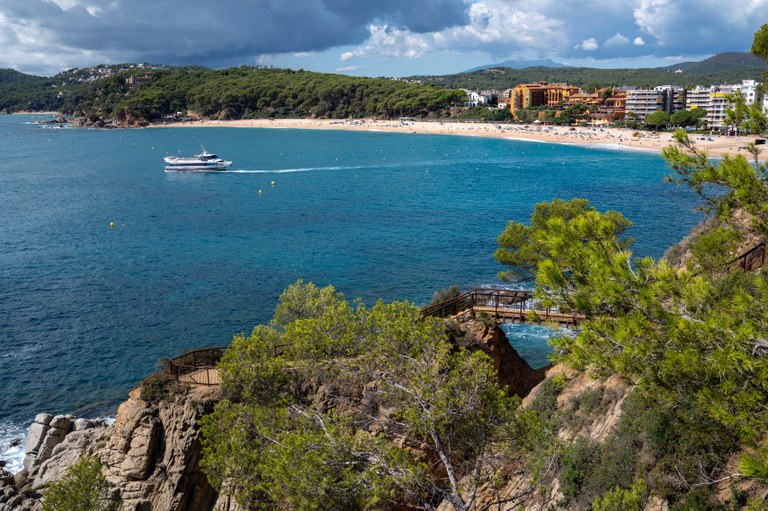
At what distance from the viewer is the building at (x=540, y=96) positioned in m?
166

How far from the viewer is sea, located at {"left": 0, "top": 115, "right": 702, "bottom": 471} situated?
94.9 feet

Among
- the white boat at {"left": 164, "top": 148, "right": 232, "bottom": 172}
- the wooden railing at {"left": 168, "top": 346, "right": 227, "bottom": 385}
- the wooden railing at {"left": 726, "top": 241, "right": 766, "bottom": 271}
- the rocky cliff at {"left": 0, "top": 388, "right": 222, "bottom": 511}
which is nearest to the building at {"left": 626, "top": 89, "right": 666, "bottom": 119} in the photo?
the white boat at {"left": 164, "top": 148, "right": 232, "bottom": 172}

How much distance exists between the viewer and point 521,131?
141 m

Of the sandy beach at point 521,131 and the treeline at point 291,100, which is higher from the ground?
the treeline at point 291,100

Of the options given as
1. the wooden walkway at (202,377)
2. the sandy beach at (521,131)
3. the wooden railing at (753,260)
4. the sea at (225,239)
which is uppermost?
the sandy beach at (521,131)

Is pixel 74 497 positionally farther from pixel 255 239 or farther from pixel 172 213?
pixel 172 213

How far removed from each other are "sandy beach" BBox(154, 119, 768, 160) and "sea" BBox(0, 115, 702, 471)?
9057 millimetres

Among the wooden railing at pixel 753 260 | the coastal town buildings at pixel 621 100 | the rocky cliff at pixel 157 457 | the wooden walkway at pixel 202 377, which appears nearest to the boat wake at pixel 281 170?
the wooden walkway at pixel 202 377

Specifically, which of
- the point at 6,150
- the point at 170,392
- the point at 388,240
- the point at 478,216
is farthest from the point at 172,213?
the point at 6,150

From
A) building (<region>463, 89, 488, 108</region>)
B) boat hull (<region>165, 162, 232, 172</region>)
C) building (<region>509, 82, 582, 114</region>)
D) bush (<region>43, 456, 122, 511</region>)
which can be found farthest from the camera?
building (<region>463, 89, 488, 108</region>)

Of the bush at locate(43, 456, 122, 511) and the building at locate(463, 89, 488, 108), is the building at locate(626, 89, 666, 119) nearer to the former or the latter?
the building at locate(463, 89, 488, 108)

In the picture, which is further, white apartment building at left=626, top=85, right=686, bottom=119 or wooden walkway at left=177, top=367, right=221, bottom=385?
white apartment building at left=626, top=85, right=686, bottom=119

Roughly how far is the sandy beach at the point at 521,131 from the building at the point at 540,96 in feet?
63.4

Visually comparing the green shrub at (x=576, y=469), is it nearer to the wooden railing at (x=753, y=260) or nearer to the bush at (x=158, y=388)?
the wooden railing at (x=753, y=260)
